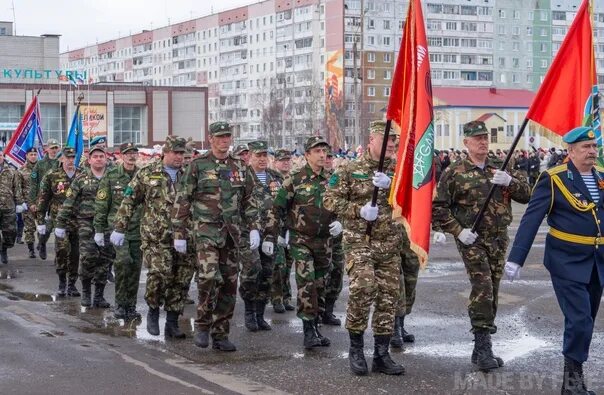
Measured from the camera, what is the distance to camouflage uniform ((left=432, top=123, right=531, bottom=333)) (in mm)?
8617

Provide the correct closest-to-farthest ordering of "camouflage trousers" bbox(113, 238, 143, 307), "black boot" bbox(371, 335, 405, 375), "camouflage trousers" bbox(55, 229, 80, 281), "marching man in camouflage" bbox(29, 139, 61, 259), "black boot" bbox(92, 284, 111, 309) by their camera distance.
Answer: "black boot" bbox(371, 335, 405, 375), "camouflage trousers" bbox(113, 238, 143, 307), "black boot" bbox(92, 284, 111, 309), "camouflage trousers" bbox(55, 229, 80, 281), "marching man in camouflage" bbox(29, 139, 61, 259)

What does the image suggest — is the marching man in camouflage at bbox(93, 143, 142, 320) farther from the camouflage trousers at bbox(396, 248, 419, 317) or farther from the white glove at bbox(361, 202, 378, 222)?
the white glove at bbox(361, 202, 378, 222)

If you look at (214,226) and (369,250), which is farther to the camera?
(214,226)

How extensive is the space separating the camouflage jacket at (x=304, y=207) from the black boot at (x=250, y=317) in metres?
1.08

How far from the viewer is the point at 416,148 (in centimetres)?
819

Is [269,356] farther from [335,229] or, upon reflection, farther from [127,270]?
[127,270]

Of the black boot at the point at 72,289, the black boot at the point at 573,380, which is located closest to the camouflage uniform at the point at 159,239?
the black boot at the point at 72,289

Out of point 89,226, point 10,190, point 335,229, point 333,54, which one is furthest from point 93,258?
point 333,54

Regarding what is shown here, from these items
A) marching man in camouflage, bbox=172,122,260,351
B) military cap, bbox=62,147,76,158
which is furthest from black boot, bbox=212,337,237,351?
military cap, bbox=62,147,76,158

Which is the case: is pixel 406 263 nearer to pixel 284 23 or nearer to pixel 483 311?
pixel 483 311

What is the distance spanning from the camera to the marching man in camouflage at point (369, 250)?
838 centimetres

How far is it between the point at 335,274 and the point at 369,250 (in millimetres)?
2515

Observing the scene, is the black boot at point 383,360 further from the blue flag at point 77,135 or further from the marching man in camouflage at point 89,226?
the blue flag at point 77,135

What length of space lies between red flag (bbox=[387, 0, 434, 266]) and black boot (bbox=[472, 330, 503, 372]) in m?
0.97
